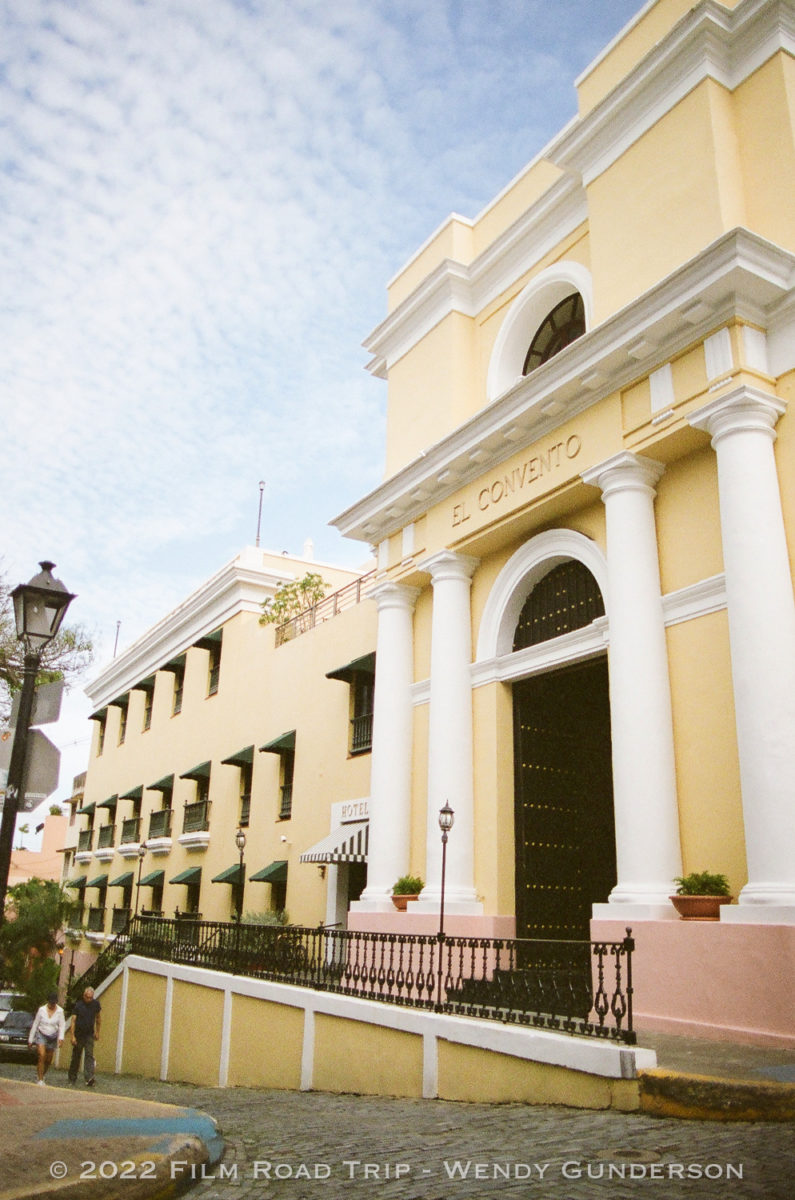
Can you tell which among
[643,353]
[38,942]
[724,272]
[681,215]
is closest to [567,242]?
[681,215]

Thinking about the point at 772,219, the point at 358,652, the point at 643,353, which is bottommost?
the point at 358,652

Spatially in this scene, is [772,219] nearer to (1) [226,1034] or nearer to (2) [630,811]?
(2) [630,811]

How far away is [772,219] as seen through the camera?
991 cm

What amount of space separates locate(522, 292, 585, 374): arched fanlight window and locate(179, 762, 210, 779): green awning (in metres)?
14.3

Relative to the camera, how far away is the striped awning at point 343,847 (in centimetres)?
1583

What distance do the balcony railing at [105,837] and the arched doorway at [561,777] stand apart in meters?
21.9

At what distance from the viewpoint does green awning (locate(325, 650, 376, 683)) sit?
1708 centimetres

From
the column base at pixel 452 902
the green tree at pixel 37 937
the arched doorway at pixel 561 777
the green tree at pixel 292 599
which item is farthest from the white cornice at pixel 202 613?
the column base at pixel 452 902

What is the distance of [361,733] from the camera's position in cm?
1766

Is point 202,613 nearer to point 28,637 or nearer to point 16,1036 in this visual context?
point 16,1036

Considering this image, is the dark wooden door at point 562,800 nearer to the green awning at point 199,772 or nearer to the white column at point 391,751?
the white column at point 391,751

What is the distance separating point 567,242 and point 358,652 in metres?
8.29

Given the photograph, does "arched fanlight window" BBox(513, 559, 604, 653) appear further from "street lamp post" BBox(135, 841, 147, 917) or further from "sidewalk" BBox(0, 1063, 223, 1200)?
"street lamp post" BBox(135, 841, 147, 917)

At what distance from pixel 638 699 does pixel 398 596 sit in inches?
229
